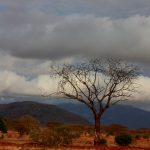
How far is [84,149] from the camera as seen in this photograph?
150 feet

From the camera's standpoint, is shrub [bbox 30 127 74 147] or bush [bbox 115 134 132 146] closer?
shrub [bbox 30 127 74 147]

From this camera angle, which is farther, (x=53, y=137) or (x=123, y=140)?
(x=123, y=140)

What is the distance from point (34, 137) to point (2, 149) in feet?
39.7

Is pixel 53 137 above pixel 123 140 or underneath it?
underneath

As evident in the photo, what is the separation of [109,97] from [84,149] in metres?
15.0

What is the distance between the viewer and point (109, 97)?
5972 cm

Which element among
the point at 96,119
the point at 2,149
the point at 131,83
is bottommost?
the point at 2,149

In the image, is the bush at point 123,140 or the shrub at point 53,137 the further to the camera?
the bush at point 123,140

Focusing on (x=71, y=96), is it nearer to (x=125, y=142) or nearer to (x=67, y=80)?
(x=67, y=80)

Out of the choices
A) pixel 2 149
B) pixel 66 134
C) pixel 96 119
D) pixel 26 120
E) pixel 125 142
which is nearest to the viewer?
pixel 2 149

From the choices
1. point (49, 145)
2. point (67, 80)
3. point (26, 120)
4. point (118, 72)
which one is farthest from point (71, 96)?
point (26, 120)

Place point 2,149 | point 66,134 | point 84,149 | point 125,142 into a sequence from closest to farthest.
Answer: point 2,149 < point 84,149 < point 66,134 < point 125,142

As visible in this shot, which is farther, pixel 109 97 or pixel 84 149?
pixel 109 97

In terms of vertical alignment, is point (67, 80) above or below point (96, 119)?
Result: above
